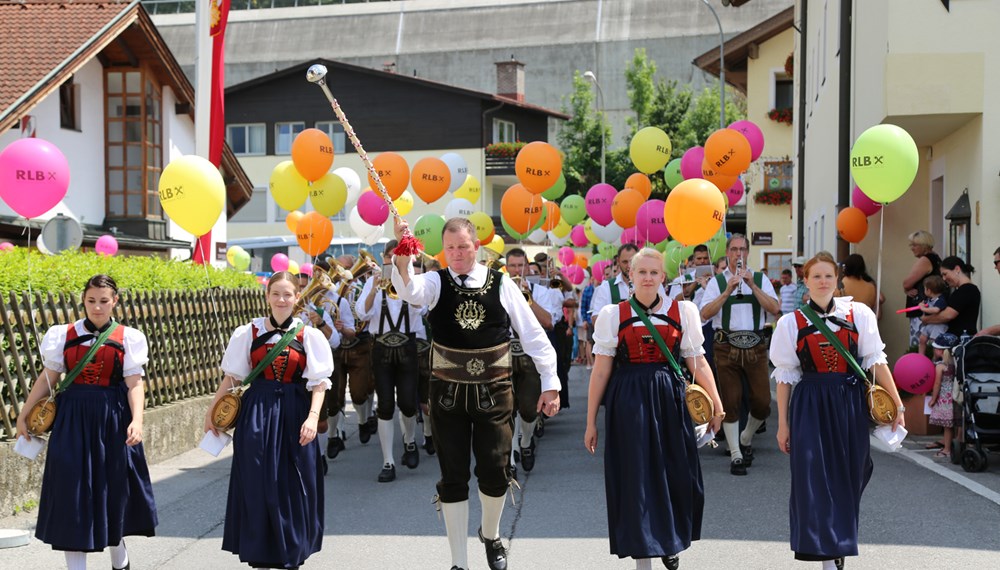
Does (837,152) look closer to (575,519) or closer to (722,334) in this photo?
(722,334)

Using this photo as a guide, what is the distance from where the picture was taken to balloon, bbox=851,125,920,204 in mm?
9906

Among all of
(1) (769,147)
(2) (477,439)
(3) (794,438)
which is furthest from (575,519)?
(1) (769,147)

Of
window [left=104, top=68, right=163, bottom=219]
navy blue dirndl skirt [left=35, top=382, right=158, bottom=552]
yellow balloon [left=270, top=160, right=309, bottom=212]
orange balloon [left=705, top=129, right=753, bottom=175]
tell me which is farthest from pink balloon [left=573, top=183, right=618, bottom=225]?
navy blue dirndl skirt [left=35, top=382, right=158, bottom=552]

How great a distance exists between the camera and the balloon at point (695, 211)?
10.3 m

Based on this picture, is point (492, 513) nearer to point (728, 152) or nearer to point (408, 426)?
point (408, 426)

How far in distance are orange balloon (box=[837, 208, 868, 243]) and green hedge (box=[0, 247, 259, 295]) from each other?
7.10 m

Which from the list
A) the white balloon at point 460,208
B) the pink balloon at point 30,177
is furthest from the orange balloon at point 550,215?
the pink balloon at point 30,177

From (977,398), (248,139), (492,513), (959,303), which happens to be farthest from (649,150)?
(248,139)

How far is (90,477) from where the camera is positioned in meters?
6.62

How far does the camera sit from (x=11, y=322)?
921 cm

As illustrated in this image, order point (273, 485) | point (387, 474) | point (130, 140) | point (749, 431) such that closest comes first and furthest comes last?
point (273, 485) < point (387, 474) < point (749, 431) < point (130, 140)

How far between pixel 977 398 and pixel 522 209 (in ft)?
24.9

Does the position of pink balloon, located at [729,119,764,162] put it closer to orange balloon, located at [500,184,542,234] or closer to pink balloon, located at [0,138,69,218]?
Answer: orange balloon, located at [500,184,542,234]

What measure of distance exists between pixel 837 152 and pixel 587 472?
8.38m
